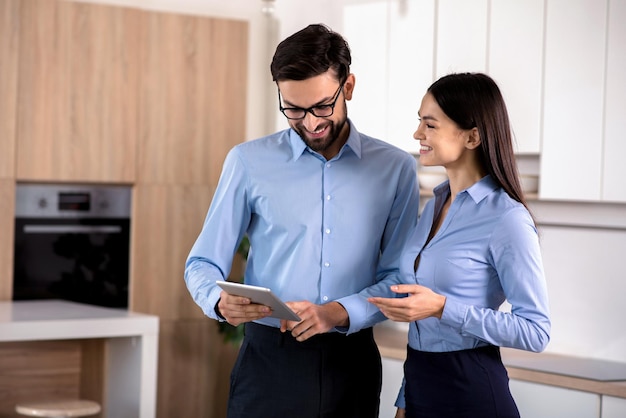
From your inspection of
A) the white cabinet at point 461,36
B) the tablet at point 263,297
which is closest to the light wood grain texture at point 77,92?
the white cabinet at point 461,36

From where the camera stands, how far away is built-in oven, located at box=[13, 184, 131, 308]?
4.54 metres

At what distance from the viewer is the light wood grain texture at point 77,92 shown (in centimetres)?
443

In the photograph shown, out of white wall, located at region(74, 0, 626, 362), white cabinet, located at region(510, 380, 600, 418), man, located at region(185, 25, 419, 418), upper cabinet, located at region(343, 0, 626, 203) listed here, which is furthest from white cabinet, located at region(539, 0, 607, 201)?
man, located at region(185, 25, 419, 418)

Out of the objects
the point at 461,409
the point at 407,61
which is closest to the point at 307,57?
the point at 461,409

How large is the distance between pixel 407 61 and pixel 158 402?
7.26 feet

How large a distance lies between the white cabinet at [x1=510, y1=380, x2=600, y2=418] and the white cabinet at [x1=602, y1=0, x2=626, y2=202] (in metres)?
0.74

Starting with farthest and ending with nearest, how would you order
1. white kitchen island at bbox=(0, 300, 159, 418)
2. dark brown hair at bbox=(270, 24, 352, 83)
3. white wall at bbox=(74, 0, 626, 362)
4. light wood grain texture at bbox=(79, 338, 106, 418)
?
light wood grain texture at bbox=(79, 338, 106, 418) → white kitchen island at bbox=(0, 300, 159, 418) → white wall at bbox=(74, 0, 626, 362) → dark brown hair at bbox=(270, 24, 352, 83)

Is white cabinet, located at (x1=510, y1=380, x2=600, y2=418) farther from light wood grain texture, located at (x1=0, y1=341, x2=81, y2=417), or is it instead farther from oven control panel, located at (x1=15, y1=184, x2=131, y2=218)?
oven control panel, located at (x1=15, y1=184, x2=131, y2=218)

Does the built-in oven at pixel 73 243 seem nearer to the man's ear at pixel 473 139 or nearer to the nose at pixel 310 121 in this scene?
the nose at pixel 310 121

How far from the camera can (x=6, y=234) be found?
4.39 m

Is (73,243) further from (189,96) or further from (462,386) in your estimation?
(462,386)

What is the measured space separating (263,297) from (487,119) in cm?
64

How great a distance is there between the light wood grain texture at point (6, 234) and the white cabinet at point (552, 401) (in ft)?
8.20

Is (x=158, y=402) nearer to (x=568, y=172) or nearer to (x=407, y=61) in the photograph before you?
(x=407, y=61)
